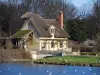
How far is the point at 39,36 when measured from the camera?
70.9 metres

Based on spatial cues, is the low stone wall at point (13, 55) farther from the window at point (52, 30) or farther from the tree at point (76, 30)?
the tree at point (76, 30)

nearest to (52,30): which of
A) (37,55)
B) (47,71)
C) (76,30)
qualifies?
(37,55)

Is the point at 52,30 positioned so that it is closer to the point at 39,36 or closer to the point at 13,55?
the point at 39,36

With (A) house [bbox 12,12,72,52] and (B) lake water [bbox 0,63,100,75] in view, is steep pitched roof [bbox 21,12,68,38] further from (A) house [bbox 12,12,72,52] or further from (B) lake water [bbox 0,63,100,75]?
(B) lake water [bbox 0,63,100,75]

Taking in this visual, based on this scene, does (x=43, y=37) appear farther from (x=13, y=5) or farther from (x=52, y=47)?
(x=13, y=5)

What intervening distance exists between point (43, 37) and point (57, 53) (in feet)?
14.3

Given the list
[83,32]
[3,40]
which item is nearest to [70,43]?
[83,32]

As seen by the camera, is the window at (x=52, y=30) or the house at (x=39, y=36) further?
the window at (x=52, y=30)

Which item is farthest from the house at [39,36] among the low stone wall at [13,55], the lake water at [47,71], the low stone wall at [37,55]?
the lake water at [47,71]

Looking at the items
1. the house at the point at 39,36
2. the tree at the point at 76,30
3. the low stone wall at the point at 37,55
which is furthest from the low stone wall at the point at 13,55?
the tree at the point at 76,30

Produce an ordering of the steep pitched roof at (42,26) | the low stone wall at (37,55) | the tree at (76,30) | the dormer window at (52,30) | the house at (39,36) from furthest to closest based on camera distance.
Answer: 1. the tree at (76,30)
2. the dormer window at (52,30)
3. the steep pitched roof at (42,26)
4. the house at (39,36)
5. the low stone wall at (37,55)

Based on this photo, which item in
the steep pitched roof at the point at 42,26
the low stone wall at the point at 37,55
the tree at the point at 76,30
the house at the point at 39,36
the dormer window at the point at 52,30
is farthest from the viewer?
the tree at the point at 76,30

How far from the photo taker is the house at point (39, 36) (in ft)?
234

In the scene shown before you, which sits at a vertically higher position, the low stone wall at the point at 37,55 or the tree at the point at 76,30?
the tree at the point at 76,30
